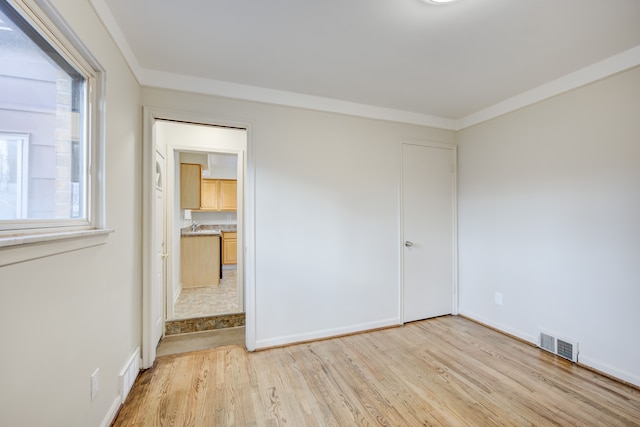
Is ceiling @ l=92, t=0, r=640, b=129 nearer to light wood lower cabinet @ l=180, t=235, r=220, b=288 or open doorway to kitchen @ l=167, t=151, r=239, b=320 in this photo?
open doorway to kitchen @ l=167, t=151, r=239, b=320

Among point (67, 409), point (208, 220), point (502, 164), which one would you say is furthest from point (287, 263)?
point (208, 220)

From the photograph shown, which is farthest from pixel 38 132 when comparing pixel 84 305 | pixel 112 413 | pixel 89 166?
pixel 112 413

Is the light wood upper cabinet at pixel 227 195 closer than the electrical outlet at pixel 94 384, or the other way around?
the electrical outlet at pixel 94 384

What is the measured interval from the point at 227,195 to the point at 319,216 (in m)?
4.40

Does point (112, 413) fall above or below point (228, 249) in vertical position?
below

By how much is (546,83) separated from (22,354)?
376 cm

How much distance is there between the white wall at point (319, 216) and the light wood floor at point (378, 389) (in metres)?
0.34

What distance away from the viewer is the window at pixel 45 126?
0.93 metres

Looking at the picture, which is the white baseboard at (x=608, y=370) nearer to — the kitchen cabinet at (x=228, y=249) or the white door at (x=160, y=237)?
the white door at (x=160, y=237)

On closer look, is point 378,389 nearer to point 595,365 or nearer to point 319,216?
point 319,216

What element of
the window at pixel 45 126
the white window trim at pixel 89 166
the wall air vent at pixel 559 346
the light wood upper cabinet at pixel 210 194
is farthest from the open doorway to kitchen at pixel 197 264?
the wall air vent at pixel 559 346

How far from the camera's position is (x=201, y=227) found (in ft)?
21.0

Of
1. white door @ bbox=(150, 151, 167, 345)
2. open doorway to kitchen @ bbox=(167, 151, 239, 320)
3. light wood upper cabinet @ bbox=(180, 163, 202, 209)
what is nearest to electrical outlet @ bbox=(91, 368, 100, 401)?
white door @ bbox=(150, 151, 167, 345)

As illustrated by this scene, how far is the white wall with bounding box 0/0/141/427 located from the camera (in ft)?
2.99
